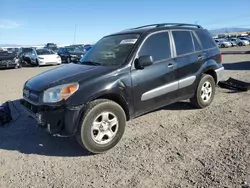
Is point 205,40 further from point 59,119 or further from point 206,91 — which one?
point 59,119

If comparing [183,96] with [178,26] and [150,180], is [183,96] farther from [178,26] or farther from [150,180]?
[150,180]

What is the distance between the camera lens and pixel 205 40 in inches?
222

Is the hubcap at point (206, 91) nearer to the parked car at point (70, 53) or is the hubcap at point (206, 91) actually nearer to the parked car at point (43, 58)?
the parked car at point (43, 58)

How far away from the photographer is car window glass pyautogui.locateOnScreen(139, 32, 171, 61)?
4.39 m

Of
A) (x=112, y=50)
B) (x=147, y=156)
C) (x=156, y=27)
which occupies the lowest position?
(x=147, y=156)

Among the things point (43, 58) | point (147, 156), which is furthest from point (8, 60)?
point (147, 156)

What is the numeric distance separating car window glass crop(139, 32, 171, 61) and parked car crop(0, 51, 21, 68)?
1675 centimetres

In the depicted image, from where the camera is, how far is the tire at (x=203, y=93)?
5.33m

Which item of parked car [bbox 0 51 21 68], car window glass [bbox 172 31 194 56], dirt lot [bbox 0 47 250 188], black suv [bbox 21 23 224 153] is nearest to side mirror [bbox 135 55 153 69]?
black suv [bbox 21 23 224 153]

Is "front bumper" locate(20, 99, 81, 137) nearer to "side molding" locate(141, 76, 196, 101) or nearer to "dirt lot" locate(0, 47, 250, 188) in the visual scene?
"dirt lot" locate(0, 47, 250, 188)

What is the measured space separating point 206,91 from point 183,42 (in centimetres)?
127

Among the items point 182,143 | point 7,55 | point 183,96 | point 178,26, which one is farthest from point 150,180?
point 7,55

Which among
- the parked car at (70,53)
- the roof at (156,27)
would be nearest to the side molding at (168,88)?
the roof at (156,27)

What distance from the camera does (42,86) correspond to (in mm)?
3783
